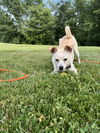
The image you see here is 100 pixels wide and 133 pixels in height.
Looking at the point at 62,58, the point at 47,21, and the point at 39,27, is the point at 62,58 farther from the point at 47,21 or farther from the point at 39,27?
the point at 47,21

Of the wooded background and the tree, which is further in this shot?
the tree

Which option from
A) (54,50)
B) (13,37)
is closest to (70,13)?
(13,37)

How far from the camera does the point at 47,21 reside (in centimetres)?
3353

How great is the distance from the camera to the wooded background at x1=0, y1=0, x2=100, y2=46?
3228cm

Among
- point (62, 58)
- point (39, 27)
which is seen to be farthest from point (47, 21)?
point (62, 58)

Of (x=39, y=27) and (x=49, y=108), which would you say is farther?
(x=39, y=27)

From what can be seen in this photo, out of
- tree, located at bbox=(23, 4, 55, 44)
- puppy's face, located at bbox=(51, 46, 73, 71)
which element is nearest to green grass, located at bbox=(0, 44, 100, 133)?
puppy's face, located at bbox=(51, 46, 73, 71)

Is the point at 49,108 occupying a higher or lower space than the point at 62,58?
lower

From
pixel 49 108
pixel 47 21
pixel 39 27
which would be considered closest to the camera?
pixel 49 108

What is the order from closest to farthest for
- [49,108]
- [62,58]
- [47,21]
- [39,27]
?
[49,108] → [62,58] → [39,27] → [47,21]

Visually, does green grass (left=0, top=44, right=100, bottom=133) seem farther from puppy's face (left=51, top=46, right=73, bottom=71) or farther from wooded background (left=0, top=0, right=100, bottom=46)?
wooded background (left=0, top=0, right=100, bottom=46)

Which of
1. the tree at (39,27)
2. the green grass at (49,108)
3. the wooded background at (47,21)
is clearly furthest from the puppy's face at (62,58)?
the tree at (39,27)

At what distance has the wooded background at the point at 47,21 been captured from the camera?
3228 cm

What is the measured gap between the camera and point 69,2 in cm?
3431
